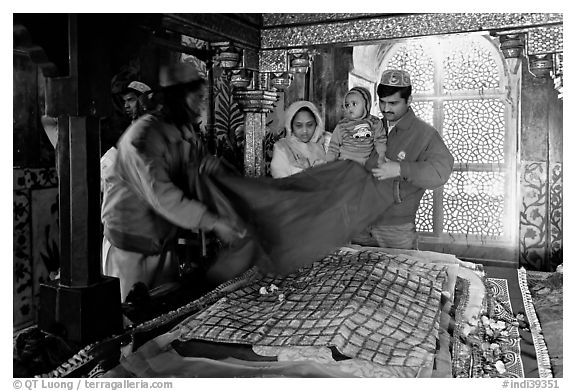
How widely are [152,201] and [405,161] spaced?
1.71m

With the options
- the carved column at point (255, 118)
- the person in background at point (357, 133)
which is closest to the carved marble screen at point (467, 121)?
the person in background at point (357, 133)

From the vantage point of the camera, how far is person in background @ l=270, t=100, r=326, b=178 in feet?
12.5

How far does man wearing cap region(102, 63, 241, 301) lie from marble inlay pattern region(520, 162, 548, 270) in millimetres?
2103

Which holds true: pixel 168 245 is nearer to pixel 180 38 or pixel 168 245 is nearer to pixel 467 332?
pixel 180 38

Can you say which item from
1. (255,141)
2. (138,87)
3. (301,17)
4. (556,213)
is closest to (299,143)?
(255,141)

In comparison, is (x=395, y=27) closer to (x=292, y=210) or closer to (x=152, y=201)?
(x=292, y=210)

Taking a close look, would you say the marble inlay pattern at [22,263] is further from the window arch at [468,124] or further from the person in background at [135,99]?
the window arch at [468,124]

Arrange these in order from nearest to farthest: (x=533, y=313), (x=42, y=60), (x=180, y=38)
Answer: (x=42, y=60) → (x=533, y=313) → (x=180, y=38)

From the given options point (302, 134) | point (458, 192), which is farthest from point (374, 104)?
point (458, 192)

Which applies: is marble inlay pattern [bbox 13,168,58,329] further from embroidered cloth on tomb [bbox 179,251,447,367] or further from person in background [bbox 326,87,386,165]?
person in background [bbox 326,87,386,165]

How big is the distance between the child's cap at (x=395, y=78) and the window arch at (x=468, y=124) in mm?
183

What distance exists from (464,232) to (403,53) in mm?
1423

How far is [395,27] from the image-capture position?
3.60m

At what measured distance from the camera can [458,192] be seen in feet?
13.5
